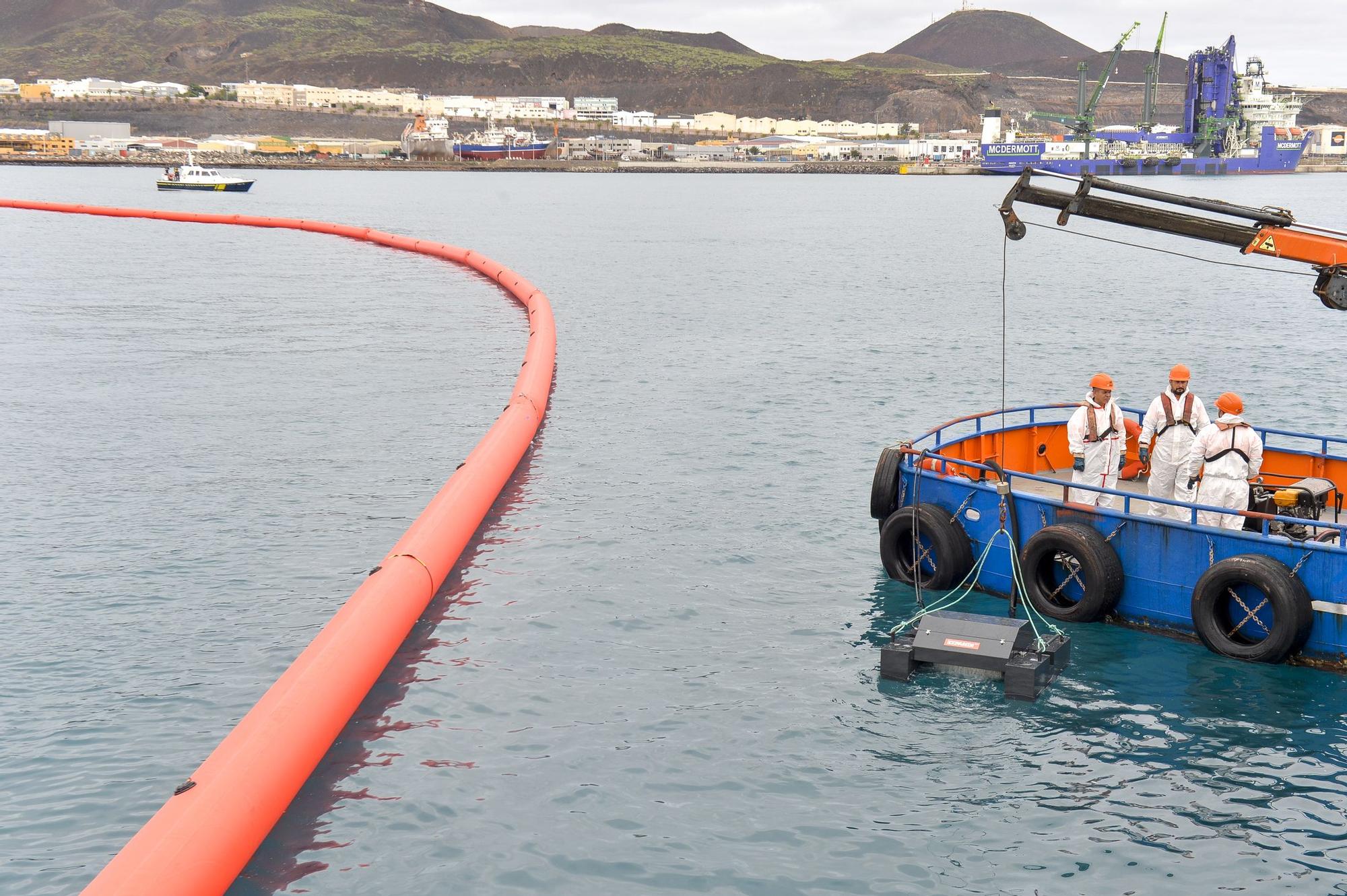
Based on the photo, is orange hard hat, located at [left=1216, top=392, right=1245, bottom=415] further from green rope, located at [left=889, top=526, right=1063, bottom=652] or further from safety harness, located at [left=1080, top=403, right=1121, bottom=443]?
green rope, located at [left=889, top=526, right=1063, bottom=652]

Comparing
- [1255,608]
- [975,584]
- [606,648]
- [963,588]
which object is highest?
[1255,608]

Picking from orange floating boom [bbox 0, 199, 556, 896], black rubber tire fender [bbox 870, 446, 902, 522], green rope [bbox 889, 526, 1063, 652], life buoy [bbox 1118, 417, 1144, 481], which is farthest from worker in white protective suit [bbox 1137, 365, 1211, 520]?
orange floating boom [bbox 0, 199, 556, 896]

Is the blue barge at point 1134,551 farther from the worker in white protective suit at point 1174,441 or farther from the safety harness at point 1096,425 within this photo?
the safety harness at point 1096,425

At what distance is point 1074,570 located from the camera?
17422 millimetres

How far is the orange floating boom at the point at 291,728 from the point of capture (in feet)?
35.6

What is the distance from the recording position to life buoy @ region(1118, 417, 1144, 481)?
1994 cm

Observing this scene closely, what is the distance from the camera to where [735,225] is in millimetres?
116000

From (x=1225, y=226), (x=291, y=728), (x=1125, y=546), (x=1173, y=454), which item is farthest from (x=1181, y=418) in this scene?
(x=291, y=728)

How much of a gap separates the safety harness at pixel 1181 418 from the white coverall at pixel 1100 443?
26.9 inches

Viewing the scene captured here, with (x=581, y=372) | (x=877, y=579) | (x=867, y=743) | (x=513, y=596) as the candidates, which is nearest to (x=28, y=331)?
(x=581, y=372)

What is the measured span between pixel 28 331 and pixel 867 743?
43.5m

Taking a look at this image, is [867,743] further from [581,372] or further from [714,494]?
[581,372]

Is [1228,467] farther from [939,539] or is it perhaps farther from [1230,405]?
[939,539]

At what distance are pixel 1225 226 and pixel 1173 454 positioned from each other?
3.48 meters
